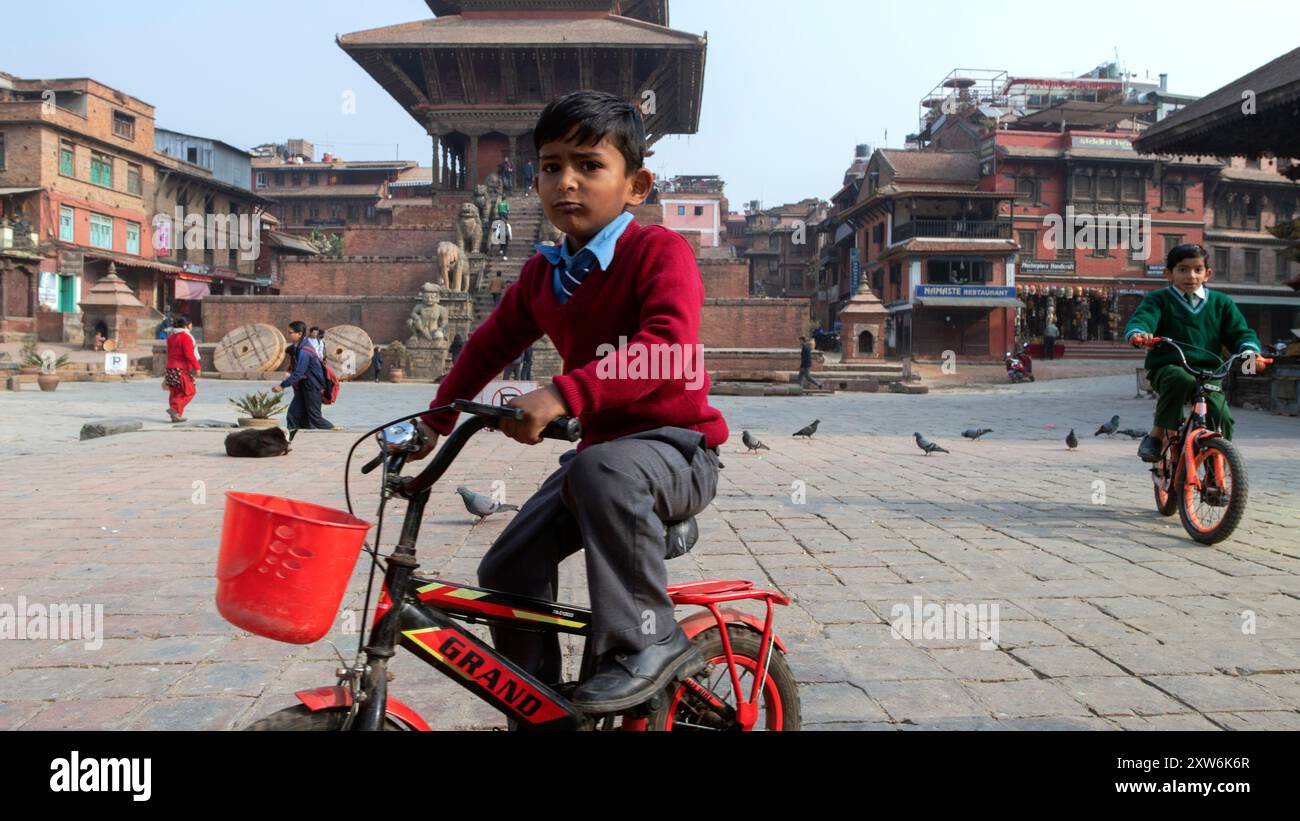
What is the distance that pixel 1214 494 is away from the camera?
5449 millimetres

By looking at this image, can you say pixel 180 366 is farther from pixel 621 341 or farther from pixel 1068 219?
pixel 1068 219

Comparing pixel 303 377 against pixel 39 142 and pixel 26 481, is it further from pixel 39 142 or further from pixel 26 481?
pixel 39 142

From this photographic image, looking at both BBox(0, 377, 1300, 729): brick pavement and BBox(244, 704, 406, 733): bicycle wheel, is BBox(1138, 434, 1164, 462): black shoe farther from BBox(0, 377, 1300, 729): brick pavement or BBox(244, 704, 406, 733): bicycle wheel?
BBox(244, 704, 406, 733): bicycle wheel

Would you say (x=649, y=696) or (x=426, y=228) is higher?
(x=426, y=228)

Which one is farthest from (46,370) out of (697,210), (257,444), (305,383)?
(697,210)

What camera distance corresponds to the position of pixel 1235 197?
150 ft

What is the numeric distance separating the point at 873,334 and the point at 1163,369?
78.3 feet

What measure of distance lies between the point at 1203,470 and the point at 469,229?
27.0 m

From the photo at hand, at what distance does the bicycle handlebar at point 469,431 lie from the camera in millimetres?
1768

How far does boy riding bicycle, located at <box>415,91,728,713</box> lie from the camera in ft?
6.38

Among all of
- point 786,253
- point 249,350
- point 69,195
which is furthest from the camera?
point 786,253

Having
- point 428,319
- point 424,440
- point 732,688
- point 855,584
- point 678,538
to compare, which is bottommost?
point 855,584

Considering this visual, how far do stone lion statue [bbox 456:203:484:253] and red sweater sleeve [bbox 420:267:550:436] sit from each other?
2869 cm

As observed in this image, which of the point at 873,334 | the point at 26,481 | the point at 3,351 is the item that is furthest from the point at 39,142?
the point at 26,481
